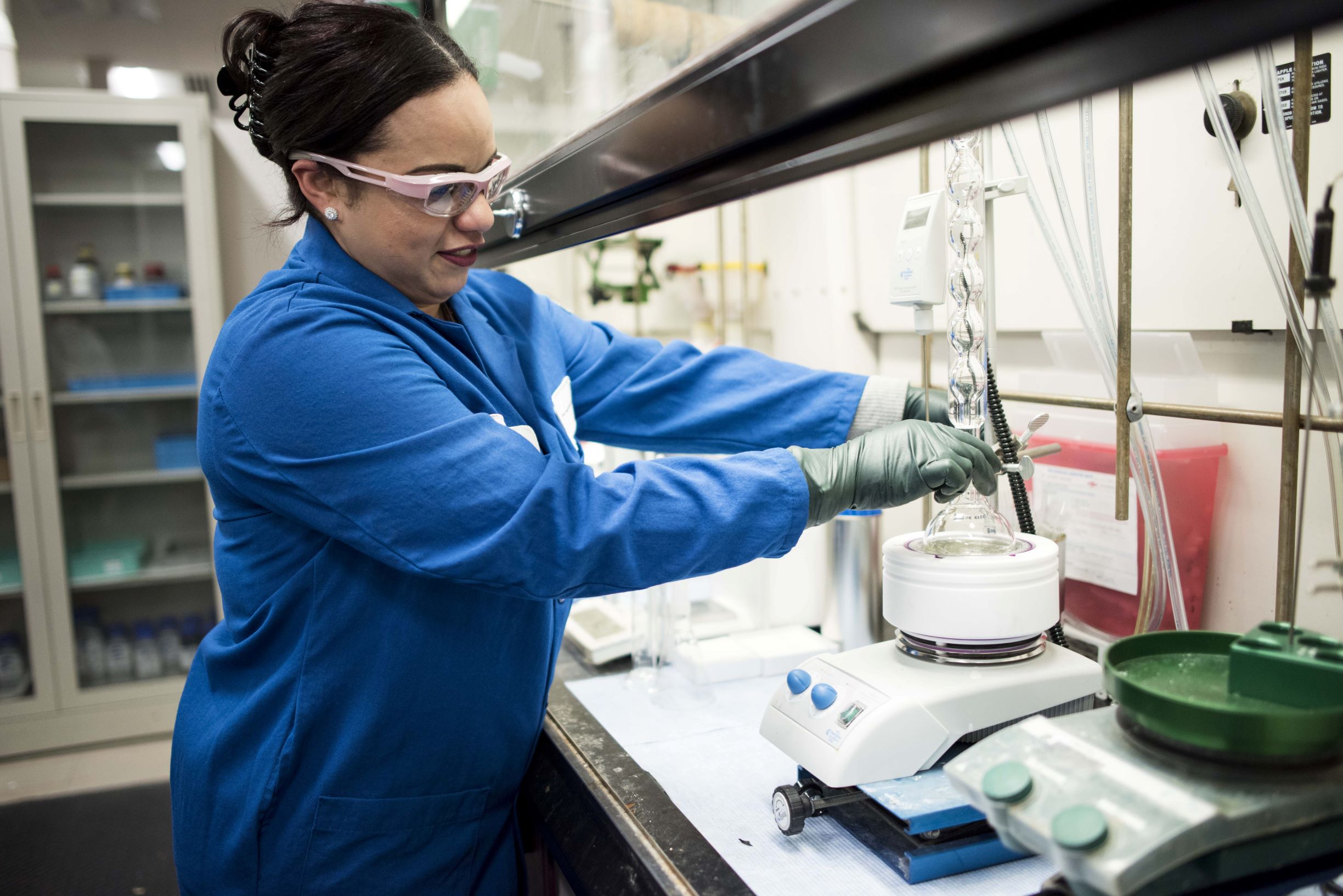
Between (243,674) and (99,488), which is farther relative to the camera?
(99,488)

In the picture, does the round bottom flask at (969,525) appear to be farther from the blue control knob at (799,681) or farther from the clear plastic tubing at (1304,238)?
the clear plastic tubing at (1304,238)

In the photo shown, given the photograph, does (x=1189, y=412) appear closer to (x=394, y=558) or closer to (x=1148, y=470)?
(x=1148, y=470)

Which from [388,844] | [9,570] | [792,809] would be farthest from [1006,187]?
[9,570]

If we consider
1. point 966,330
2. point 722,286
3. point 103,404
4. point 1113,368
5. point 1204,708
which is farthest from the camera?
point 103,404

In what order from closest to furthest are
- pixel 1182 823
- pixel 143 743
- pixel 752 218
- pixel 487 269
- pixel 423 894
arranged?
pixel 1182 823, pixel 423 894, pixel 487 269, pixel 752 218, pixel 143 743

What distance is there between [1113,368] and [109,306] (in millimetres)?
3467

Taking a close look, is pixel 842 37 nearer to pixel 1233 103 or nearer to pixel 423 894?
pixel 1233 103

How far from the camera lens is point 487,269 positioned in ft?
4.95

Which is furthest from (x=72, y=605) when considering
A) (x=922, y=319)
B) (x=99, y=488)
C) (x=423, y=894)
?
(x=922, y=319)

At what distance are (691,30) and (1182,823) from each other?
29.5 inches

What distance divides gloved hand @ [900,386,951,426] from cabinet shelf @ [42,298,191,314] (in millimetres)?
Result: 3090

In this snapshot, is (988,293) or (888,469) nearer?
(888,469)

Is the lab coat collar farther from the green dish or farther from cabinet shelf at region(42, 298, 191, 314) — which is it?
cabinet shelf at region(42, 298, 191, 314)

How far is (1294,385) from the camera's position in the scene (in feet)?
3.07
